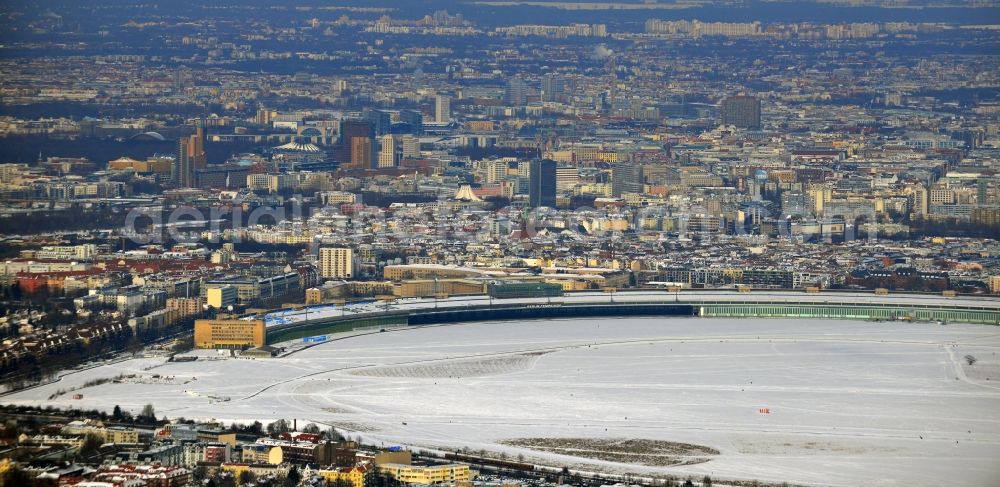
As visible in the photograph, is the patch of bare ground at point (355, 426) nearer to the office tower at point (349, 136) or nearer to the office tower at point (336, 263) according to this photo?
the office tower at point (336, 263)

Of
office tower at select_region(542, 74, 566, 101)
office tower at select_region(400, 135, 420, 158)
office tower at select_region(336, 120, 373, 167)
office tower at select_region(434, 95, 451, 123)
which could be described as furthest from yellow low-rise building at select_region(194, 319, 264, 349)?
office tower at select_region(542, 74, 566, 101)

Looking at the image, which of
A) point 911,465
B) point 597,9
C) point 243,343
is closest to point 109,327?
point 243,343

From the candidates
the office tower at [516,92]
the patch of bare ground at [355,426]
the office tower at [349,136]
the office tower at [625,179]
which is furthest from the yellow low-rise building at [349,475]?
the office tower at [516,92]

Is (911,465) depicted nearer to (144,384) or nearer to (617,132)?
(144,384)

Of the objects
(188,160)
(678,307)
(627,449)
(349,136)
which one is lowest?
(627,449)

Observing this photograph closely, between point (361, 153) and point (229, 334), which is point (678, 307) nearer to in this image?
point (229, 334)

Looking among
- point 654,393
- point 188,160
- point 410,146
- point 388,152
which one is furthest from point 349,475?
point 410,146
